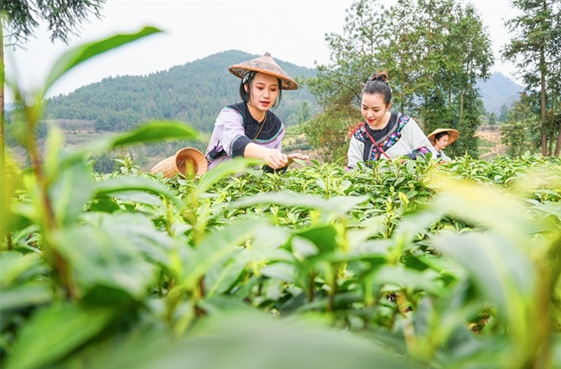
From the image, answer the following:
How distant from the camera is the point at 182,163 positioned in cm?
351

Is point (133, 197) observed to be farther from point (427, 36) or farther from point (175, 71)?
point (175, 71)

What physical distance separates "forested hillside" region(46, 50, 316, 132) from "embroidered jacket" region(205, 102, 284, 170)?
56184 mm

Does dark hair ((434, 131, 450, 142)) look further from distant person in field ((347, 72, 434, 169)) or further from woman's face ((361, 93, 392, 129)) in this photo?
woman's face ((361, 93, 392, 129))

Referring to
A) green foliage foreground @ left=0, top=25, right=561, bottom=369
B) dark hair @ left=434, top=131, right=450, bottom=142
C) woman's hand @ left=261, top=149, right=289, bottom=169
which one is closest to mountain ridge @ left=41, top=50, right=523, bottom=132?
dark hair @ left=434, top=131, right=450, bottom=142

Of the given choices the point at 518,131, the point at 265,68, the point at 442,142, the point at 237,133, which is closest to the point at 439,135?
the point at 442,142

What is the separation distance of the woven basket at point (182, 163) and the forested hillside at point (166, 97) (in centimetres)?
5655

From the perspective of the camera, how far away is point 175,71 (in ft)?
300

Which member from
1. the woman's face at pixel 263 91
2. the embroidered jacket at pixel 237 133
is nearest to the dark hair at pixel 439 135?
the embroidered jacket at pixel 237 133

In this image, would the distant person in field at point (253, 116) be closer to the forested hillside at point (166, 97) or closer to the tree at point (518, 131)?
the tree at point (518, 131)

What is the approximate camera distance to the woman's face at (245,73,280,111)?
391cm

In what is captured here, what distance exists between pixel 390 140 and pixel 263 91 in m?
1.40

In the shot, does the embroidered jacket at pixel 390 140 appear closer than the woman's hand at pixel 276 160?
A: No

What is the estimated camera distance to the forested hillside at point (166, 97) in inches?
2488

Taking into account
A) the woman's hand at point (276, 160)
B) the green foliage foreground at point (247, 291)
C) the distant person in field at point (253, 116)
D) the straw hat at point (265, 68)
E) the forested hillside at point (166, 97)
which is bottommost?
the woman's hand at point (276, 160)
